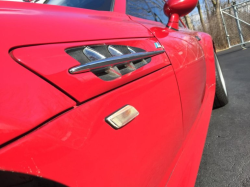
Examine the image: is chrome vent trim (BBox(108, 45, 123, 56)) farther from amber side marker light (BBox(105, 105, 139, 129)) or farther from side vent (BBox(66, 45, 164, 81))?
amber side marker light (BBox(105, 105, 139, 129))

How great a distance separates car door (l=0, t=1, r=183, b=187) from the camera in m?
0.52

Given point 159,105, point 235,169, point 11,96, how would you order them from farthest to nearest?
point 235,169 → point 159,105 → point 11,96

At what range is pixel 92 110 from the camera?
2.06ft

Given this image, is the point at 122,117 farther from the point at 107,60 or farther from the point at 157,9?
the point at 157,9

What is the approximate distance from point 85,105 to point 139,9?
1.46 metres

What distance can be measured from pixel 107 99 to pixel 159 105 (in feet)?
1.14

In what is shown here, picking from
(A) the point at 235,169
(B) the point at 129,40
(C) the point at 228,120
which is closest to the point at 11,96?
(B) the point at 129,40

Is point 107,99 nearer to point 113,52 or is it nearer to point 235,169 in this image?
point 113,52

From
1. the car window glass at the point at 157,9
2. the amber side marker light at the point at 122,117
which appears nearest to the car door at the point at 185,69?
the car window glass at the point at 157,9

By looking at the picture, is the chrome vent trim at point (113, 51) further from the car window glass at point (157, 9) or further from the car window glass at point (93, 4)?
the car window glass at point (157, 9)

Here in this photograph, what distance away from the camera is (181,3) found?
1696 mm

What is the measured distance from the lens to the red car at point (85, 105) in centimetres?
50

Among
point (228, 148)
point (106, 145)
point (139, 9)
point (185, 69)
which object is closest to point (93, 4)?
point (139, 9)

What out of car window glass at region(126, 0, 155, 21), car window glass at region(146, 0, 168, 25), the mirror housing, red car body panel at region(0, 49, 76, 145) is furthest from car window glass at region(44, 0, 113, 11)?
red car body panel at region(0, 49, 76, 145)
